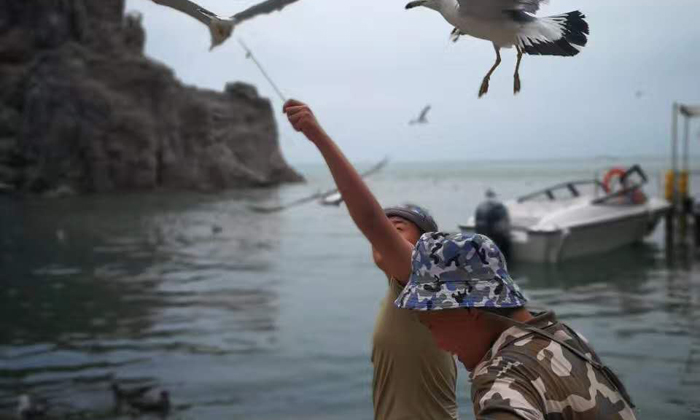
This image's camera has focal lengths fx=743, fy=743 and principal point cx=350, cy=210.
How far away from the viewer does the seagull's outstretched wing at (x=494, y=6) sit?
A: 6.27 ft

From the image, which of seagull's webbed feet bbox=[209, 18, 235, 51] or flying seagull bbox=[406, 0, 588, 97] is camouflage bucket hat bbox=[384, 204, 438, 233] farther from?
seagull's webbed feet bbox=[209, 18, 235, 51]

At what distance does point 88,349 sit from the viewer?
30.0 ft

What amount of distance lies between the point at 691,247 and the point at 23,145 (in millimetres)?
45540

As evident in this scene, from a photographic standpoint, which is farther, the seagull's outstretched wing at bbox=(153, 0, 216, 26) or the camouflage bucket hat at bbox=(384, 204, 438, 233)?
the camouflage bucket hat at bbox=(384, 204, 438, 233)

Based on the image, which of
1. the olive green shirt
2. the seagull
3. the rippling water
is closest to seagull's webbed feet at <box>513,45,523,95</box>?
the olive green shirt

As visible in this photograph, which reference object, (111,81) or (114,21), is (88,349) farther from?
(114,21)

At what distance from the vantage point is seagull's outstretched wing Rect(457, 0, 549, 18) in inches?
75.2

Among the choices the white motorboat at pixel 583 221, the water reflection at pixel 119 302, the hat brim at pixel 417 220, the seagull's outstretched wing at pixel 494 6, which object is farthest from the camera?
the white motorboat at pixel 583 221

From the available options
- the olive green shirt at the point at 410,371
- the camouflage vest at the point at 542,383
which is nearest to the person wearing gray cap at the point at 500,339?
the camouflage vest at the point at 542,383

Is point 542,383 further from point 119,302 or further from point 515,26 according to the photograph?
point 119,302

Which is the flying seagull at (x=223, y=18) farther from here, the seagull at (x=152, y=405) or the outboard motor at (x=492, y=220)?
the outboard motor at (x=492, y=220)

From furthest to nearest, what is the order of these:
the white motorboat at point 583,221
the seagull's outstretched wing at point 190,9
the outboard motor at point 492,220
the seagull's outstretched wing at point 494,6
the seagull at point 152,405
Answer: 1. the white motorboat at point 583,221
2. the outboard motor at point 492,220
3. the seagull at point 152,405
4. the seagull's outstretched wing at point 494,6
5. the seagull's outstretched wing at point 190,9

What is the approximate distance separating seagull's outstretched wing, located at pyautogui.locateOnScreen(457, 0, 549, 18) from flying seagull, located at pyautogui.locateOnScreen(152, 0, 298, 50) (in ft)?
2.05

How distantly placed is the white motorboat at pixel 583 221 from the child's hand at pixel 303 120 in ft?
43.9
